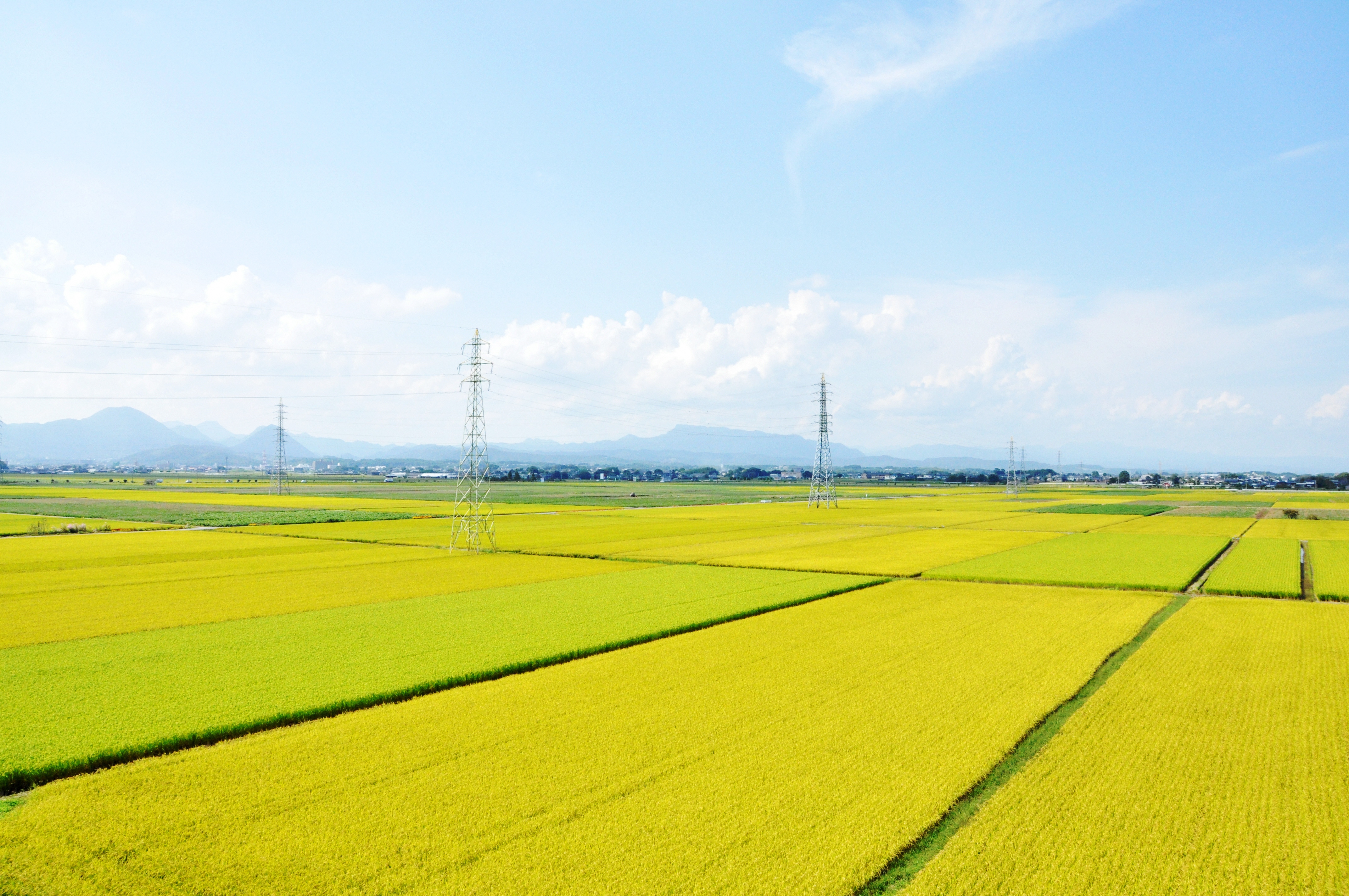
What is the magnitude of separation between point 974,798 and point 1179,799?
2.52 m

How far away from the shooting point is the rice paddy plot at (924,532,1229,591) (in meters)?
28.5

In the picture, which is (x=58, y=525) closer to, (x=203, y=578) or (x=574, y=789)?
(x=203, y=578)

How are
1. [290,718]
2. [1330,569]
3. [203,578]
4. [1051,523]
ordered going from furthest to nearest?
[1051,523] < [1330,569] < [203,578] < [290,718]

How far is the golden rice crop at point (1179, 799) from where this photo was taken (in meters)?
7.39

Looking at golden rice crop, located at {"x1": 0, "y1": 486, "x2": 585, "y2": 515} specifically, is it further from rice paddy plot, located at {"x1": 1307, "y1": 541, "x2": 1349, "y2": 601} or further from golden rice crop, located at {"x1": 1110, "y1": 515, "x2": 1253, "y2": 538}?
rice paddy plot, located at {"x1": 1307, "y1": 541, "x2": 1349, "y2": 601}

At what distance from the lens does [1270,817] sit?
28.8 feet

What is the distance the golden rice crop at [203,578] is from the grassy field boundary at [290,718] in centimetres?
959

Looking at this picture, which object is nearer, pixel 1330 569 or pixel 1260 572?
pixel 1260 572

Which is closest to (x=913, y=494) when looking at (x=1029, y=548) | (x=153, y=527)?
(x=1029, y=548)

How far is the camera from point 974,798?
30.1 ft

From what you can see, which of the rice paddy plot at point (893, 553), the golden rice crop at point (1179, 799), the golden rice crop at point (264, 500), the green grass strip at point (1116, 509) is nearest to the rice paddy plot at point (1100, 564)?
the rice paddy plot at point (893, 553)

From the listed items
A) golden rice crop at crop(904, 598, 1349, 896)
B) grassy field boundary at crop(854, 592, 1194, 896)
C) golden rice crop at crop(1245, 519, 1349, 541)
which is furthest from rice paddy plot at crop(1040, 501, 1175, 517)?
grassy field boundary at crop(854, 592, 1194, 896)

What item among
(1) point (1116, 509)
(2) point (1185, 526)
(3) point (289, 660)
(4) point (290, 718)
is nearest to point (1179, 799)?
(4) point (290, 718)

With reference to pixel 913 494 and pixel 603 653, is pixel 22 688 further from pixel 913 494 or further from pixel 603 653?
pixel 913 494
